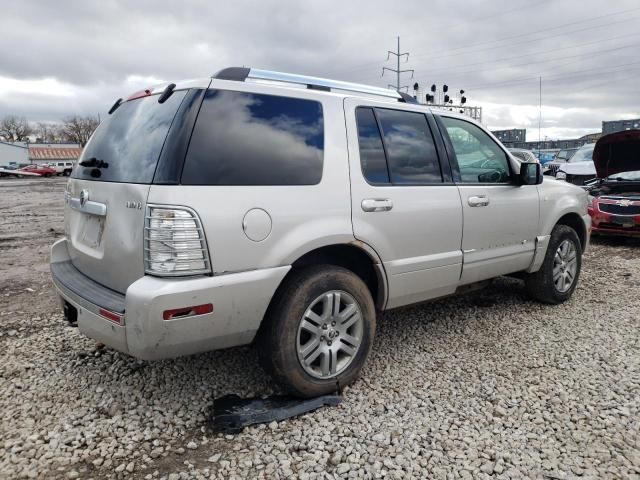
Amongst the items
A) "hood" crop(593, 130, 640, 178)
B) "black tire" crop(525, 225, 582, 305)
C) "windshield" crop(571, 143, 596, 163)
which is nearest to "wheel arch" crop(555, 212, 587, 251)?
"black tire" crop(525, 225, 582, 305)

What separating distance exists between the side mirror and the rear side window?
1.00 m

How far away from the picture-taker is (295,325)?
2801mm

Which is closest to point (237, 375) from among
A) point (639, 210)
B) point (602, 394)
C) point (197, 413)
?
point (197, 413)

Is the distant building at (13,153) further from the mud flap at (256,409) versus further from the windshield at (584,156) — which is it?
the mud flap at (256,409)

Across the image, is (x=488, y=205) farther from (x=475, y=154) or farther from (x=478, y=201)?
(x=475, y=154)

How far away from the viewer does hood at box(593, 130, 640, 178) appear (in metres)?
8.09

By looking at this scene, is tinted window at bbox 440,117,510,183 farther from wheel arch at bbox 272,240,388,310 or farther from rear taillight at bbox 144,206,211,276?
rear taillight at bbox 144,206,211,276

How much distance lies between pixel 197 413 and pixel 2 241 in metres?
8.04

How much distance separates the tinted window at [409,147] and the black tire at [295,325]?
2.73 ft

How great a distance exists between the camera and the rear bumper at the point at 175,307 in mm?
2369

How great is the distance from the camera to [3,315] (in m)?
4.57

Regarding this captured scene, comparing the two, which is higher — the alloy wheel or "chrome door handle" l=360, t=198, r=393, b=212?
"chrome door handle" l=360, t=198, r=393, b=212

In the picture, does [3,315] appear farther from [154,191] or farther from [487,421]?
[487,421]

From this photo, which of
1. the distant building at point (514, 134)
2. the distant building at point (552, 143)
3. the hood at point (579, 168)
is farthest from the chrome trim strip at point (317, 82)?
the distant building at point (514, 134)
